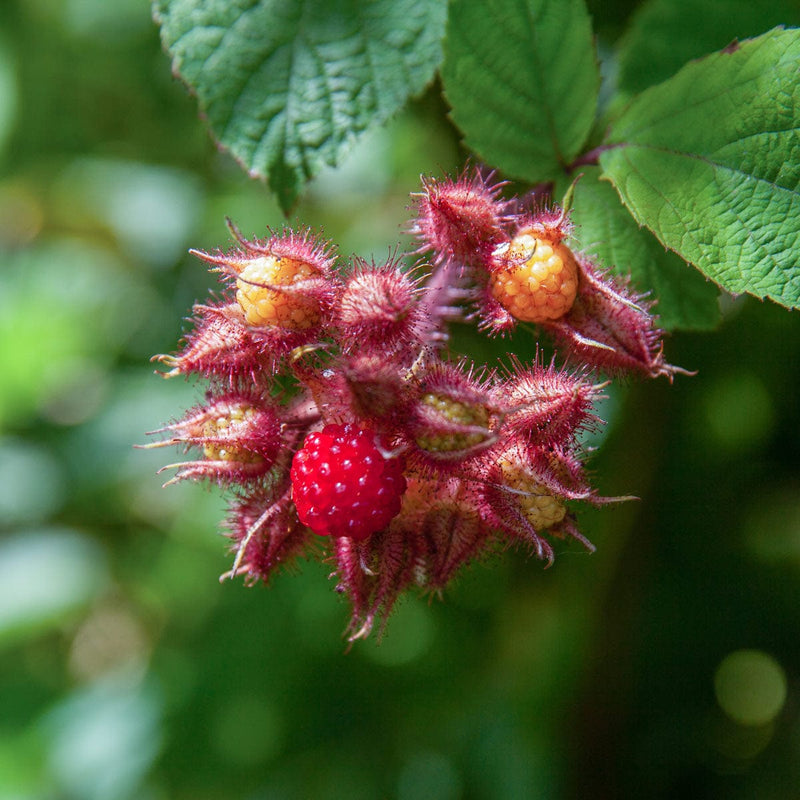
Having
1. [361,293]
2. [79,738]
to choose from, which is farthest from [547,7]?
[79,738]

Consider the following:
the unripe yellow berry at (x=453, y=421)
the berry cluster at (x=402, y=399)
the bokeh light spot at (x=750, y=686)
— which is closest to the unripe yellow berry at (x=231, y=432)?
the berry cluster at (x=402, y=399)

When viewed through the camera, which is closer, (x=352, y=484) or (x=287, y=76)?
(x=352, y=484)

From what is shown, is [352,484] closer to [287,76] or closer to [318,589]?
[287,76]

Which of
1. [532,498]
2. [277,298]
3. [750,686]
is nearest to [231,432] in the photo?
[277,298]

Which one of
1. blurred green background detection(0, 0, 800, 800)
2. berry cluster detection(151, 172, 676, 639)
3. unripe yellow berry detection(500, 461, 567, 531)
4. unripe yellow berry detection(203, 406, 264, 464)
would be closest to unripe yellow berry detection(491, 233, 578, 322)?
berry cluster detection(151, 172, 676, 639)

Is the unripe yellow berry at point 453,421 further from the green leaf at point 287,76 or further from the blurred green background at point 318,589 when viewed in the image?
the blurred green background at point 318,589

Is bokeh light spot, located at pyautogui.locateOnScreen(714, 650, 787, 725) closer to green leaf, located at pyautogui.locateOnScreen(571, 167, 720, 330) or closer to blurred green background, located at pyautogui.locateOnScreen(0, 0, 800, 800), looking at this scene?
blurred green background, located at pyautogui.locateOnScreen(0, 0, 800, 800)

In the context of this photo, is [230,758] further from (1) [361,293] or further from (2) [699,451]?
(1) [361,293]
